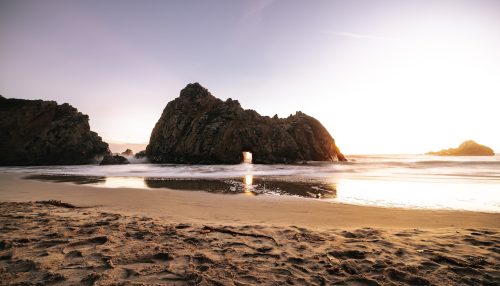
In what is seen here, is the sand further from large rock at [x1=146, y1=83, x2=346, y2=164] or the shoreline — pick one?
large rock at [x1=146, y1=83, x2=346, y2=164]

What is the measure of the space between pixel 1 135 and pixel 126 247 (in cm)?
5178

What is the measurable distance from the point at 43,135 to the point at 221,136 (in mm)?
29779

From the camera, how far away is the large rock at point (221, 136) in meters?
43.3

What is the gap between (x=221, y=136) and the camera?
43.2 m

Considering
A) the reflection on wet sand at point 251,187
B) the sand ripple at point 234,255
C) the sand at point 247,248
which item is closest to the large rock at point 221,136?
the reflection on wet sand at point 251,187

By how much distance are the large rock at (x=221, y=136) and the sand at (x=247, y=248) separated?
1442 inches

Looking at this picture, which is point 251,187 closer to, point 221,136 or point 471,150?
point 221,136

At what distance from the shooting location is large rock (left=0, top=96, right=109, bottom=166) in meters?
39.8

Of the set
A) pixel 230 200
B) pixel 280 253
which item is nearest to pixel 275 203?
pixel 230 200

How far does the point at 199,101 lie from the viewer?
51000 millimetres

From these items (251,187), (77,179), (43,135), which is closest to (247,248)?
(251,187)

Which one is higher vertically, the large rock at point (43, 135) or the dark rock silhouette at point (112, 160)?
the large rock at point (43, 135)

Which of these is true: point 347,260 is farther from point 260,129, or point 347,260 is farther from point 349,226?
point 260,129

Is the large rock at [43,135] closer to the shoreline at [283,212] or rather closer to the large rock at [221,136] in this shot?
the large rock at [221,136]
